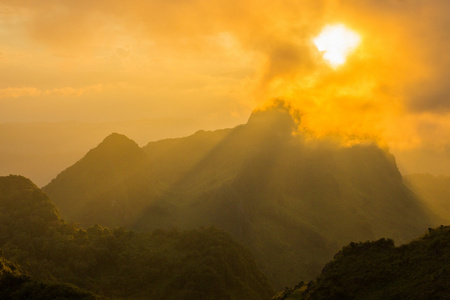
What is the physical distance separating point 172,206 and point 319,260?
4691 cm

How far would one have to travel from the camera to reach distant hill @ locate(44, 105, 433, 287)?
12112 cm

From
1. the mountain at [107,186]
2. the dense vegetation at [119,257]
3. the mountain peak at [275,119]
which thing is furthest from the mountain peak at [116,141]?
the dense vegetation at [119,257]

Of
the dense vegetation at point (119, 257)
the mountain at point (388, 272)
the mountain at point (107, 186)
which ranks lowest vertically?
the mountain at point (388, 272)

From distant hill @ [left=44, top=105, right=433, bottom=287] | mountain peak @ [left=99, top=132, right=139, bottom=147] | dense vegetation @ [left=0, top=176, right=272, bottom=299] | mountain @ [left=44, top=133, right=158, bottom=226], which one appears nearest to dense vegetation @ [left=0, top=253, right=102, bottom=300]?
dense vegetation @ [left=0, top=176, right=272, bottom=299]

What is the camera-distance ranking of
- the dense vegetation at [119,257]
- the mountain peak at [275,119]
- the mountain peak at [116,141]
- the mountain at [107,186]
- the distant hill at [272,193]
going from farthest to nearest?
the mountain peak at [275,119] → the mountain peak at [116,141] → the mountain at [107,186] → the distant hill at [272,193] → the dense vegetation at [119,257]

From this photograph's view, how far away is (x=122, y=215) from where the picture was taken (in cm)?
12356

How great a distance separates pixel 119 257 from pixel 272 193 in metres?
80.4

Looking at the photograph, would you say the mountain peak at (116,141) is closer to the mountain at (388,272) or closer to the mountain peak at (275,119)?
the mountain peak at (275,119)

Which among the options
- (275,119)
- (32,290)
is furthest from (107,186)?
(32,290)

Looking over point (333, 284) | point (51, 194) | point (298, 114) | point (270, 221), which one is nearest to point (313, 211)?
point (270, 221)

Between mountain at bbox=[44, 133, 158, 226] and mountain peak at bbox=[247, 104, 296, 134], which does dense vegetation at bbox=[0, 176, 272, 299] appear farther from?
mountain peak at bbox=[247, 104, 296, 134]

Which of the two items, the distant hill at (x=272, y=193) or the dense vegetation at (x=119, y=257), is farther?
the distant hill at (x=272, y=193)

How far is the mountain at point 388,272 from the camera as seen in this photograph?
3167 centimetres

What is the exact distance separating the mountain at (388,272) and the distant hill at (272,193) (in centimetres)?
5836
